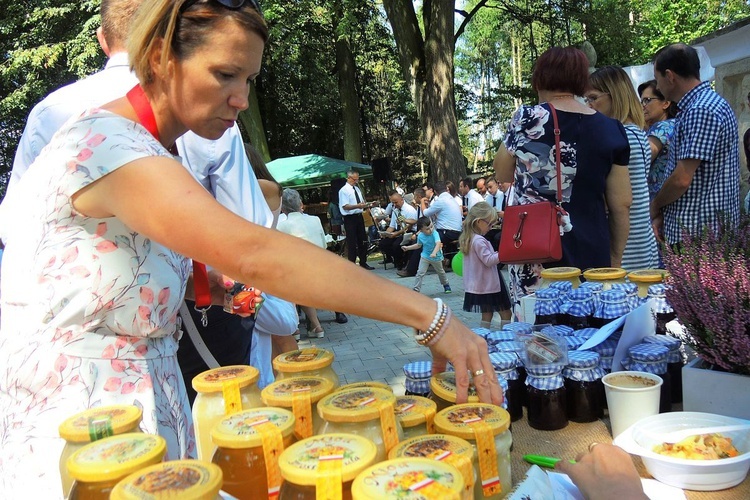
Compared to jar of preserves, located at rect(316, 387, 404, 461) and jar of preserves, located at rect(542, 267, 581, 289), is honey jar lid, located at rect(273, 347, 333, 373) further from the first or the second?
jar of preserves, located at rect(542, 267, 581, 289)

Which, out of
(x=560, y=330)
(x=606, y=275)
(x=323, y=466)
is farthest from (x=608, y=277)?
(x=323, y=466)

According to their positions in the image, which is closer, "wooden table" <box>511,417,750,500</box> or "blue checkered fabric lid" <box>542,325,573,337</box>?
"wooden table" <box>511,417,750,500</box>

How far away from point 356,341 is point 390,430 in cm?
592

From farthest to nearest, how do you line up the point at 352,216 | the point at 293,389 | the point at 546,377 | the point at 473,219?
the point at 352,216, the point at 473,219, the point at 546,377, the point at 293,389

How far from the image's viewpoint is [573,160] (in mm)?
2805

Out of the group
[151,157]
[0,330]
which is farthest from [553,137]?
[0,330]

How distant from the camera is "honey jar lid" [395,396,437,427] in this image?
1130 mm

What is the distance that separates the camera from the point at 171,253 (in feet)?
4.31

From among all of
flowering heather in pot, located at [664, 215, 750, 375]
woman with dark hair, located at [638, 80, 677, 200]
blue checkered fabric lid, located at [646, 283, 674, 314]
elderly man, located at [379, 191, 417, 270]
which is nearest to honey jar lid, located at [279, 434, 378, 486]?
flowering heather in pot, located at [664, 215, 750, 375]

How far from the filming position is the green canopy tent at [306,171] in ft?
53.7

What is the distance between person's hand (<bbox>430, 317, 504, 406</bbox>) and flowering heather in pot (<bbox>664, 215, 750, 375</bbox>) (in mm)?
718

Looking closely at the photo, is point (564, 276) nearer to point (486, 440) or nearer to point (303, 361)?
A: point (303, 361)

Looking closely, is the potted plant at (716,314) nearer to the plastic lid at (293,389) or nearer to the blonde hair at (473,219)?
the plastic lid at (293,389)

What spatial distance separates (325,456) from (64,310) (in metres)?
0.67
